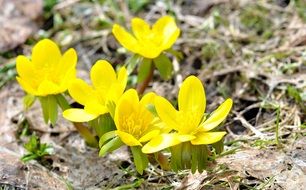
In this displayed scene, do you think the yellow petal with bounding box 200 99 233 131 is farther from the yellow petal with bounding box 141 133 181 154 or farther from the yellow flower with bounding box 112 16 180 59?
the yellow flower with bounding box 112 16 180 59

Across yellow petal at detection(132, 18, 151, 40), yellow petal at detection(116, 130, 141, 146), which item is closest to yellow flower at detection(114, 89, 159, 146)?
yellow petal at detection(116, 130, 141, 146)

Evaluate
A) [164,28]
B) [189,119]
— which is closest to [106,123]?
[189,119]

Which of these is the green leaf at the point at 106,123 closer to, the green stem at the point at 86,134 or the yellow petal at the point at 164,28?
the green stem at the point at 86,134

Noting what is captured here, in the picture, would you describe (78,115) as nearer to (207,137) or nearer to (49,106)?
(49,106)

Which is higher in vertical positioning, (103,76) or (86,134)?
(103,76)

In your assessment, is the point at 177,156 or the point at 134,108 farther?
the point at 134,108

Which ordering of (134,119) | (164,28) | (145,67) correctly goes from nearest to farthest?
(134,119) → (145,67) → (164,28)

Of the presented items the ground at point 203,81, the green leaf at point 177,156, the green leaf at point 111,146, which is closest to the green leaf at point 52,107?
the ground at point 203,81

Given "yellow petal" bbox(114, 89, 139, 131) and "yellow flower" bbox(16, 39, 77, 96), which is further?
"yellow flower" bbox(16, 39, 77, 96)
